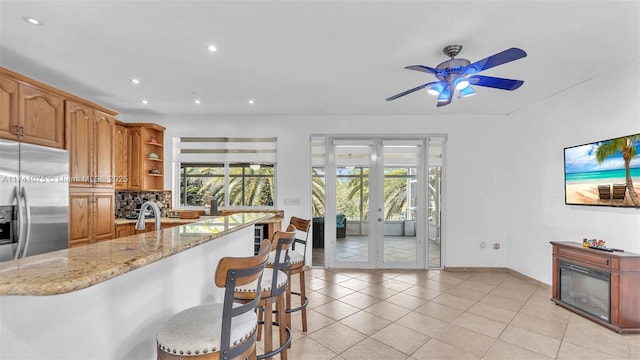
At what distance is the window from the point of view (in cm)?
518

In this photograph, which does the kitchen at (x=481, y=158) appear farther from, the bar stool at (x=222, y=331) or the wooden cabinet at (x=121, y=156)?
the bar stool at (x=222, y=331)

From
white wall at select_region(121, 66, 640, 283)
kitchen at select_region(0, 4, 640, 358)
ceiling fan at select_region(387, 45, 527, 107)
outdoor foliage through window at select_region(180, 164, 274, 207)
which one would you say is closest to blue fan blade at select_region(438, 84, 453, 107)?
ceiling fan at select_region(387, 45, 527, 107)

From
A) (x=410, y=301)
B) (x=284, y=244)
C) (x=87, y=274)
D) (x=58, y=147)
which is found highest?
(x=58, y=147)

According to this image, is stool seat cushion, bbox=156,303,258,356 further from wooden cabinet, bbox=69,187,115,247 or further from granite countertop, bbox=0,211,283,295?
wooden cabinet, bbox=69,187,115,247

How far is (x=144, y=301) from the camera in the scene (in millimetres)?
1417

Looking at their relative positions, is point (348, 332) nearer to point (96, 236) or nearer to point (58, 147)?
point (96, 236)

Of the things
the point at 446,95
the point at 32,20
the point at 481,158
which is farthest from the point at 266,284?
the point at 481,158

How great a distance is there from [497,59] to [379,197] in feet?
10.8

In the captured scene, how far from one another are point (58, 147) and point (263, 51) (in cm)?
251

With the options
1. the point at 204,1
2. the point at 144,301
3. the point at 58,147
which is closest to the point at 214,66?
the point at 204,1

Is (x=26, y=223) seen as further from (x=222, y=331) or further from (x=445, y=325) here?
(x=445, y=325)

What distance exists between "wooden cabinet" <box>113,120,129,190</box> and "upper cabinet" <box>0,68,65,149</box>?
1.30m

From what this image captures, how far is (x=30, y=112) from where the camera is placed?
2.85 m

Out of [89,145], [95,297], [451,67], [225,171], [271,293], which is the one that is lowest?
[271,293]
